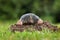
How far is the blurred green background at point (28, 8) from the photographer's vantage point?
2545cm

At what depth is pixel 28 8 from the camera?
85.4 ft

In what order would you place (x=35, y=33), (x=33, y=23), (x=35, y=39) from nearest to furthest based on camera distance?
(x=35, y=39) → (x=35, y=33) → (x=33, y=23)

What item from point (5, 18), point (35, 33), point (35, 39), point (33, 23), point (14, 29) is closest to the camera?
point (35, 39)

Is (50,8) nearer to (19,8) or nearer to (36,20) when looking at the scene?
(19,8)

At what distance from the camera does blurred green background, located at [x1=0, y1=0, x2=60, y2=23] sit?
25453mm

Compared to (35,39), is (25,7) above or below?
above

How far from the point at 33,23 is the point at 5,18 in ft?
53.2

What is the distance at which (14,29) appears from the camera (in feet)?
28.7

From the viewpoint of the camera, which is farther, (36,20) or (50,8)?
(50,8)

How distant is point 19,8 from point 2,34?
18.4 meters

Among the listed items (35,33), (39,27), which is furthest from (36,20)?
(35,33)

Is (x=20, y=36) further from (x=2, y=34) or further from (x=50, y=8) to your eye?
(x=50, y=8)

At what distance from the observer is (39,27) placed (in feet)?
29.2

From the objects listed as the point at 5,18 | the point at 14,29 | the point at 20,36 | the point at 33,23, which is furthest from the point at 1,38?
the point at 5,18
